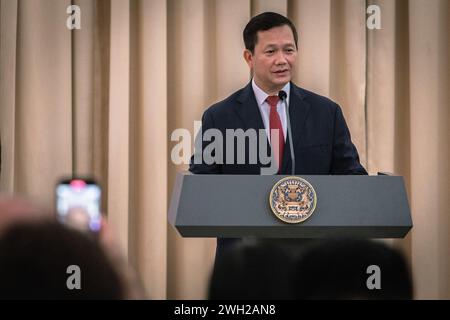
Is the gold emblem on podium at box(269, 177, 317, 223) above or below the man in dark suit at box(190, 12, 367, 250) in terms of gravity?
below

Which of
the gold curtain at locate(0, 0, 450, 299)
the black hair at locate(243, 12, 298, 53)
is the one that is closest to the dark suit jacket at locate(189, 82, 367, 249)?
the black hair at locate(243, 12, 298, 53)

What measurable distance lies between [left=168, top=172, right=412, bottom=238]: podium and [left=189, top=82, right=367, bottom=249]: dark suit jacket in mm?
230

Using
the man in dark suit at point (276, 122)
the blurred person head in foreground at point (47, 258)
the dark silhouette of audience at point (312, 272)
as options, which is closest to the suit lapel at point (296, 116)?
the man in dark suit at point (276, 122)

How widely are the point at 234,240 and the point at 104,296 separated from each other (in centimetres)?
122

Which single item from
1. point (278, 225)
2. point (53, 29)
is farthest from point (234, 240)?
point (53, 29)

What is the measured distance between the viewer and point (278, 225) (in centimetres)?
155

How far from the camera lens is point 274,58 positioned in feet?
6.20

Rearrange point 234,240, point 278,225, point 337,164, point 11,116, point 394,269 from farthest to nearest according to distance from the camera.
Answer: point 11,116 < point 337,164 < point 234,240 < point 278,225 < point 394,269

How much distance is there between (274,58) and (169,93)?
4.41 feet

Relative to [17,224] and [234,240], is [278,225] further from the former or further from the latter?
[17,224]

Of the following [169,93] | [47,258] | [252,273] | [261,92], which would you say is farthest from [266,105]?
[47,258]

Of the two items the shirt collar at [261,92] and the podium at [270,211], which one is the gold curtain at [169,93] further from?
the podium at [270,211]

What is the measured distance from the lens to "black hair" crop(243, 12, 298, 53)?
1923 millimetres

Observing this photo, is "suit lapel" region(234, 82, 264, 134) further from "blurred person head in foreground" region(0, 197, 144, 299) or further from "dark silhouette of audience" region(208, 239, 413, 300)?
"blurred person head in foreground" region(0, 197, 144, 299)
